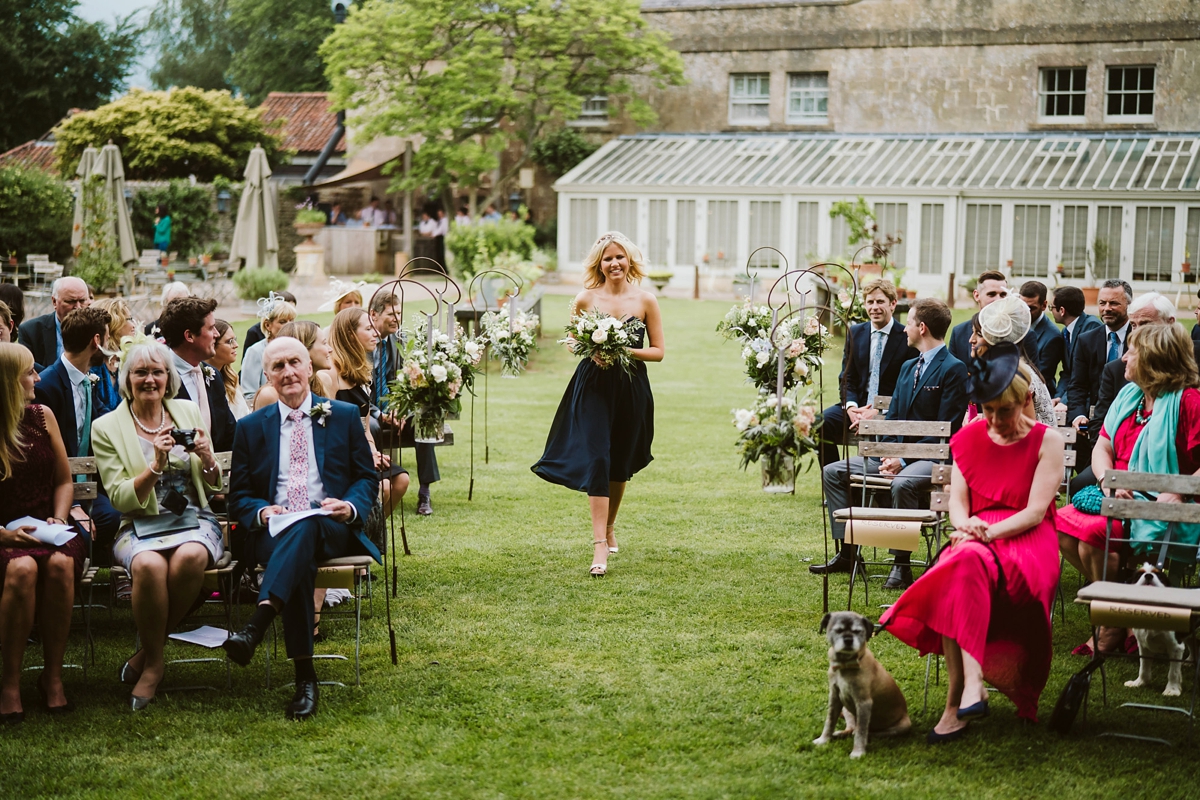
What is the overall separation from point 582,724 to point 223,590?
2.12m

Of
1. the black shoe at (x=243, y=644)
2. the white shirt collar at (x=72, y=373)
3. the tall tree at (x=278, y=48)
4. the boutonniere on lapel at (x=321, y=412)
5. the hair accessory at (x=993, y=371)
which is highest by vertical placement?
the tall tree at (x=278, y=48)

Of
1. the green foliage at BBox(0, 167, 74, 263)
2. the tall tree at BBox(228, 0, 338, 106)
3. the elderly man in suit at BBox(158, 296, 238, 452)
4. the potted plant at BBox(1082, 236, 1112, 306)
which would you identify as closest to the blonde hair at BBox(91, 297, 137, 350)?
the elderly man in suit at BBox(158, 296, 238, 452)

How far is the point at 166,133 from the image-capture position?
105ft

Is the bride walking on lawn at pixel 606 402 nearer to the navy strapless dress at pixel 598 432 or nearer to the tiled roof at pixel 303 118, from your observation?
the navy strapless dress at pixel 598 432

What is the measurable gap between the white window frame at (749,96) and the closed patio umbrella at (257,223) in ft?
47.6

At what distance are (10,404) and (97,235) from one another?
1545 cm

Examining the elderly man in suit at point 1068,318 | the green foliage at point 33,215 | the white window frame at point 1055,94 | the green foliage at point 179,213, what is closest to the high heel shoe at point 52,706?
the elderly man in suit at point 1068,318

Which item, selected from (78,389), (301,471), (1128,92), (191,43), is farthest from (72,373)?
(191,43)

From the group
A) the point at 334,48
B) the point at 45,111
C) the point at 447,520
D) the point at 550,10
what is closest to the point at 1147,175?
the point at 550,10

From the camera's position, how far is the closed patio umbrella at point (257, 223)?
830 inches

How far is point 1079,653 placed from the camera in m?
5.91

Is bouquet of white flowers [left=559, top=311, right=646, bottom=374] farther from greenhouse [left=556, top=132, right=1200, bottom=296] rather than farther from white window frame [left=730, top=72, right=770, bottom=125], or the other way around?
white window frame [left=730, top=72, right=770, bottom=125]

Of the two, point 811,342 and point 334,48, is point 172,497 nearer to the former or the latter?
point 811,342

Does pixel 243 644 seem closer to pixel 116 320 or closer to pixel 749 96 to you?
pixel 116 320
